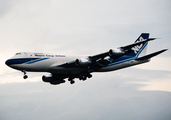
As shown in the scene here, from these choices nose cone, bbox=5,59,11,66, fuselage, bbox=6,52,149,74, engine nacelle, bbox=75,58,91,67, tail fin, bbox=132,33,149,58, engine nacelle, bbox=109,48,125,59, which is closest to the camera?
engine nacelle, bbox=109,48,125,59

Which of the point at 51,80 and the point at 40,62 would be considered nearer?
the point at 40,62

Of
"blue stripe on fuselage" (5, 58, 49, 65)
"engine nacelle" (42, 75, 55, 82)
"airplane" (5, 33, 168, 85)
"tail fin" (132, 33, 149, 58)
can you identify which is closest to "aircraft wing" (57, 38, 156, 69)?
"airplane" (5, 33, 168, 85)

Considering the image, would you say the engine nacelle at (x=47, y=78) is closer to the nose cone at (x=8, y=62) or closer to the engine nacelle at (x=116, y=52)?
the nose cone at (x=8, y=62)

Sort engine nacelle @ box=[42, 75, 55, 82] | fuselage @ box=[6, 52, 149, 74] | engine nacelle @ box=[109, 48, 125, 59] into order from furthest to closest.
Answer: engine nacelle @ box=[42, 75, 55, 82] → fuselage @ box=[6, 52, 149, 74] → engine nacelle @ box=[109, 48, 125, 59]

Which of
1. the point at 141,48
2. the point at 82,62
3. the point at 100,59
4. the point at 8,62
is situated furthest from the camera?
the point at 141,48

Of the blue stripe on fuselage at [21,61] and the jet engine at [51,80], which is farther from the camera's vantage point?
the jet engine at [51,80]

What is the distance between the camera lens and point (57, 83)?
4806 cm

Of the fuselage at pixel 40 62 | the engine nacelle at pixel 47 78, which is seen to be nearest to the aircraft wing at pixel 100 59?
the fuselage at pixel 40 62

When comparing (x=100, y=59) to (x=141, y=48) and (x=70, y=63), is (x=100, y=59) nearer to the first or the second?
(x=70, y=63)

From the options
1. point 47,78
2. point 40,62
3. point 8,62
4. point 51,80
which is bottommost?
point 51,80

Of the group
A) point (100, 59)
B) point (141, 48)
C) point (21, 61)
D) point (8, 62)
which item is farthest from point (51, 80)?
point (141, 48)

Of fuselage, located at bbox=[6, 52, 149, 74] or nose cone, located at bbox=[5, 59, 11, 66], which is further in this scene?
fuselage, located at bbox=[6, 52, 149, 74]

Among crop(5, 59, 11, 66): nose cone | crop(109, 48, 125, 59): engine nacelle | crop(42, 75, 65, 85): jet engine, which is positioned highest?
crop(109, 48, 125, 59): engine nacelle

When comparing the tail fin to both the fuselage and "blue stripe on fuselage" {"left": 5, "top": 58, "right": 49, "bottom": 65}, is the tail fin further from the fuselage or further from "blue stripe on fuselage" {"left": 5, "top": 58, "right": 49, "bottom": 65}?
"blue stripe on fuselage" {"left": 5, "top": 58, "right": 49, "bottom": 65}
